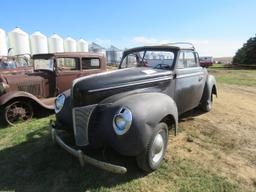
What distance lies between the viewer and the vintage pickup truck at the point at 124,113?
134 inches

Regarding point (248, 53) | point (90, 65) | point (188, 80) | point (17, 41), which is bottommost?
point (188, 80)

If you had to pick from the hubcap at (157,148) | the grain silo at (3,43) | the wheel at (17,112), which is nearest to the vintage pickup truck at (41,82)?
the wheel at (17,112)

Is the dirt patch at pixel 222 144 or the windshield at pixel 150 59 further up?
the windshield at pixel 150 59

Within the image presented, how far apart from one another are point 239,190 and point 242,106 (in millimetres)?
5207

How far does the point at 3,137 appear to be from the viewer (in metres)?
5.58

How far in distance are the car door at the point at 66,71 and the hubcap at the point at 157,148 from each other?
Answer: 4.41 metres

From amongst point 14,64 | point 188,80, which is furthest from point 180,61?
point 14,64

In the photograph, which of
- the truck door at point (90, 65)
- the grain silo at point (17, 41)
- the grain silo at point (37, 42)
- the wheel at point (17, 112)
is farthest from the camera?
the grain silo at point (37, 42)

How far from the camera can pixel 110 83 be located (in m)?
4.04

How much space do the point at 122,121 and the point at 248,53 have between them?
38.2 metres

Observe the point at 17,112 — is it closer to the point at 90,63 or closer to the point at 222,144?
the point at 90,63

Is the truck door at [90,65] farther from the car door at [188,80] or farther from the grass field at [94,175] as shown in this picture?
the grass field at [94,175]

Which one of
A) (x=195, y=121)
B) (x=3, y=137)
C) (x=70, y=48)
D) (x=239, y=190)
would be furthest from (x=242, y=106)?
(x=70, y=48)

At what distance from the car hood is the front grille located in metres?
0.13
